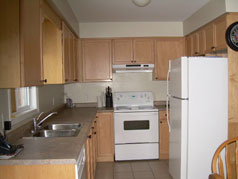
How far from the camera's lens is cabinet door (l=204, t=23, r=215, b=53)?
3.13 metres

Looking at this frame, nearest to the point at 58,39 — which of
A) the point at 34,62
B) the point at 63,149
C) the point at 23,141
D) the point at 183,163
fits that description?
the point at 34,62

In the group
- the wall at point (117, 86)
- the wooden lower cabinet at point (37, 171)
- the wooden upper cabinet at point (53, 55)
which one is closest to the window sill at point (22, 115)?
the wooden upper cabinet at point (53, 55)

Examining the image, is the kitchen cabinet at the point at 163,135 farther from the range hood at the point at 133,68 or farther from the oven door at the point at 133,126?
the range hood at the point at 133,68

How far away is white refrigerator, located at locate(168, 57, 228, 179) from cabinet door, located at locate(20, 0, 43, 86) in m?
1.63

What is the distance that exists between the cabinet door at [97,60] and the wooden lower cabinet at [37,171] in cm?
270

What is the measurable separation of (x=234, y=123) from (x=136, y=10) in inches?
84.0

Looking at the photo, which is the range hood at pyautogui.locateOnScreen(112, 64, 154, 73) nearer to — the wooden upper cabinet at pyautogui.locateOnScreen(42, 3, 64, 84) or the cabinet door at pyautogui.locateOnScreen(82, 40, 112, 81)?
the cabinet door at pyautogui.locateOnScreen(82, 40, 112, 81)

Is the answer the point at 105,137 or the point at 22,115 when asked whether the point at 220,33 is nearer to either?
the point at 105,137

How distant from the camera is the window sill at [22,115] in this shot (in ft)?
6.87

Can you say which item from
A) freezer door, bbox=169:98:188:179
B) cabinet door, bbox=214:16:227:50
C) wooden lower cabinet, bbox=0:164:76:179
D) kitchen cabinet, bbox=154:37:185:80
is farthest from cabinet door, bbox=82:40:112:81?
wooden lower cabinet, bbox=0:164:76:179

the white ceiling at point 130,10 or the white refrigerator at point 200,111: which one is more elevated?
the white ceiling at point 130,10

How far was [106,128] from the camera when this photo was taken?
3836mm

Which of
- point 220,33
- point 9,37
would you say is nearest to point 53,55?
point 9,37

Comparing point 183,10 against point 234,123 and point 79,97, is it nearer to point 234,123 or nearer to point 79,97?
point 234,123
